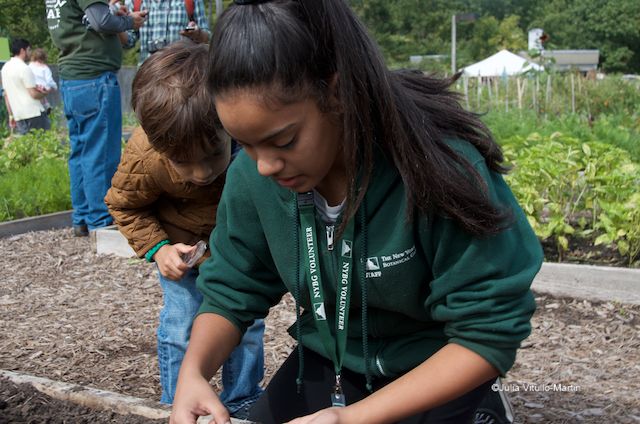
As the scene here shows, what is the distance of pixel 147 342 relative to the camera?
398 centimetres

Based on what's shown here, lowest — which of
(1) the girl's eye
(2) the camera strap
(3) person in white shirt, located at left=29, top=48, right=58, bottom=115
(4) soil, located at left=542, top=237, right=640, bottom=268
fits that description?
(4) soil, located at left=542, top=237, right=640, bottom=268

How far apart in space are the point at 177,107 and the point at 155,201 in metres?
0.60

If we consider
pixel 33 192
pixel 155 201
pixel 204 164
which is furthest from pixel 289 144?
pixel 33 192

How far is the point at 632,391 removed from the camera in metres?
3.15

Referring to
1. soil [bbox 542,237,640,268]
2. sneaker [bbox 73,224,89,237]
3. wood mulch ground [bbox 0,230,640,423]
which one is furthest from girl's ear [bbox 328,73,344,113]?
sneaker [bbox 73,224,89,237]

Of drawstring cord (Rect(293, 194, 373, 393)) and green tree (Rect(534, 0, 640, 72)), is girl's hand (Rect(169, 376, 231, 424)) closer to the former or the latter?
drawstring cord (Rect(293, 194, 373, 393))

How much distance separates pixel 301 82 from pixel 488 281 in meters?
0.56

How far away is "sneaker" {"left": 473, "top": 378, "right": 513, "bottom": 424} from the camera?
208 centimetres

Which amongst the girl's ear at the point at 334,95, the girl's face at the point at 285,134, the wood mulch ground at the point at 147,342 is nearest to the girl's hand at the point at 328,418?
the girl's face at the point at 285,134

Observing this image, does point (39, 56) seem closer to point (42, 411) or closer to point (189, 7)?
point (189, 7)

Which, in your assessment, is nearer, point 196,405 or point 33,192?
point 196,405

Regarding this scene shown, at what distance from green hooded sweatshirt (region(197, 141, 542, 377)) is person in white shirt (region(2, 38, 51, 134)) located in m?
10.0

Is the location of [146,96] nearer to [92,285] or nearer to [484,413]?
[484,413]

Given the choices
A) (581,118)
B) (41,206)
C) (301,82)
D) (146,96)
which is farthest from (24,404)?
(581,118)
